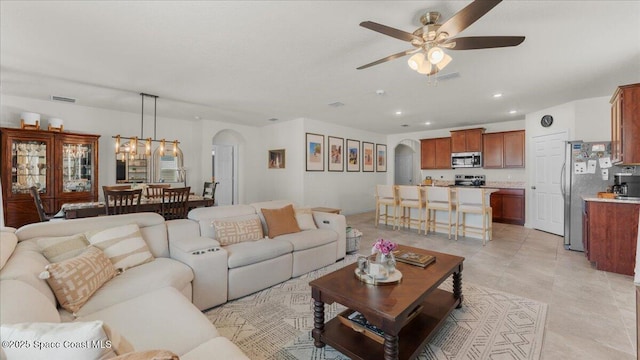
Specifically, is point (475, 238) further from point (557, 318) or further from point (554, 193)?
point (557, 318)

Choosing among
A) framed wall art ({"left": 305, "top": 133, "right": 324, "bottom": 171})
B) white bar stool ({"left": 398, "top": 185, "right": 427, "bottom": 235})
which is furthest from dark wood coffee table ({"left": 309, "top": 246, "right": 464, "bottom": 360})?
framed wall art ({"left": 305, "top": 133, "right": 324, "bottom": 171})

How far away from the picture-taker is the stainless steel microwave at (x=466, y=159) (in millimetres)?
6777

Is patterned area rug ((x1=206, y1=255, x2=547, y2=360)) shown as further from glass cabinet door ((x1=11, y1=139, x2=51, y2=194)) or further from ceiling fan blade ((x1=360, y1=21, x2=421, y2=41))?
glass cabinet door ((x1=11, y1=139, x2=51, y2=194))

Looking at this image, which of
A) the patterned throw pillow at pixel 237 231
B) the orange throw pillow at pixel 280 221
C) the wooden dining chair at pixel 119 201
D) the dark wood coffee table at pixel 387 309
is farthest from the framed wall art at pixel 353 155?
the dark wood coffee table at pixel 387 309

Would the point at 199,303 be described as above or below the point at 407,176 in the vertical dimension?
below

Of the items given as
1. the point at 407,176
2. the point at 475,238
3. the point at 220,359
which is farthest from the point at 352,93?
the point at 407,176

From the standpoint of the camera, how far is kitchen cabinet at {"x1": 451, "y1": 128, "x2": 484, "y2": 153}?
22.2ft

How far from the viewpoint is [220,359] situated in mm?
1158

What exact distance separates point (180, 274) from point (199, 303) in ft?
1.25

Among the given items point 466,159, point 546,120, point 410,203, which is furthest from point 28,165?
point 546,120

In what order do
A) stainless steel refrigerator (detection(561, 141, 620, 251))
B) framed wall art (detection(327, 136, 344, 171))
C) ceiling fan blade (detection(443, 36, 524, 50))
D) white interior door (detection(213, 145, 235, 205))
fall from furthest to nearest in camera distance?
white interior door (detection(213, 145, 235, 205)) → framed wall art (detection(327, 136, 344, 171)) → stainless steel refrigerator (detection(561, 141, 620, 251)) → ceiling fan blade (detection(443, 36, 524, 50))

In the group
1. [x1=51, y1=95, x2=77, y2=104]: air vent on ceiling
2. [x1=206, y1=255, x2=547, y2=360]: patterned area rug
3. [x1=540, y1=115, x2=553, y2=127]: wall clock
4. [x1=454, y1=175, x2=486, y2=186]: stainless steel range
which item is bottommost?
[x1=206, y1=255, x2=547, y2=360]: patterned area rug

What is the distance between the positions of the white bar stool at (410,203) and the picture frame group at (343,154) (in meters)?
2.07

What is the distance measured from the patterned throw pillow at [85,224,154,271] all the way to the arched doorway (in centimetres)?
884
